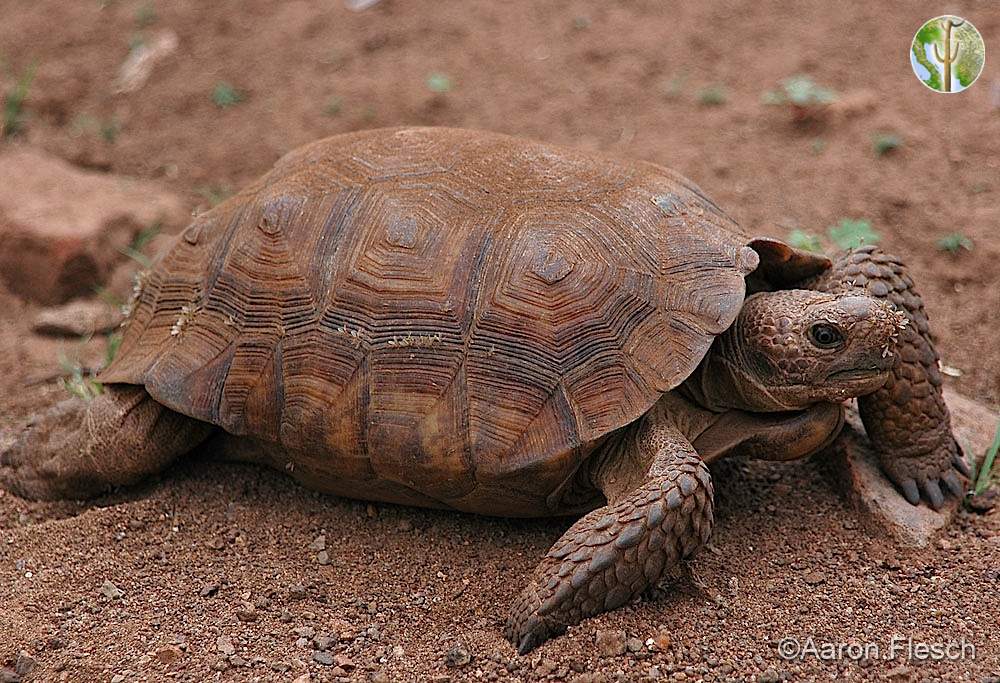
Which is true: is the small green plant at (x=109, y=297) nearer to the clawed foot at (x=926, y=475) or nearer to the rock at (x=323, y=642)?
the rock at (x=323, y=642)

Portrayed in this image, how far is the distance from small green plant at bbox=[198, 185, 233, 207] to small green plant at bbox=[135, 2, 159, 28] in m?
2.71

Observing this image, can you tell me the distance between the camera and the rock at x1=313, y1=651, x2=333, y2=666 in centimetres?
341

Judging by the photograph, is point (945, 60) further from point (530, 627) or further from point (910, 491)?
point (530, 627)

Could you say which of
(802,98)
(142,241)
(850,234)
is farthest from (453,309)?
(802,98)

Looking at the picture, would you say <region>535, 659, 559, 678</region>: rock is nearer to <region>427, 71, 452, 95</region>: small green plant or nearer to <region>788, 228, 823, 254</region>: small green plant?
<region>788, 228, 823, 254</region>: small green plant

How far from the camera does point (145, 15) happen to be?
9102 mm

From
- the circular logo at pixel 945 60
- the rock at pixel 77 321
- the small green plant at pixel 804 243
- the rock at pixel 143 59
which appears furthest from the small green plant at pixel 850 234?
the rock at pixel 143 59

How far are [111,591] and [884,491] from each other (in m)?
2.94

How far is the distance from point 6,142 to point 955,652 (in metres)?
7.07

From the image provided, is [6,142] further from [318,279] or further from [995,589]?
[995,589]

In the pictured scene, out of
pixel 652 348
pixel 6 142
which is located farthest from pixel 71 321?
pixel 652 348

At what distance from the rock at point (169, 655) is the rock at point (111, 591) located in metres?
0.47

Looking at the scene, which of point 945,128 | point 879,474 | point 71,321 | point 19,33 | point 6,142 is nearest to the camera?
point 879,474

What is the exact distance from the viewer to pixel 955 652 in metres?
3.34
